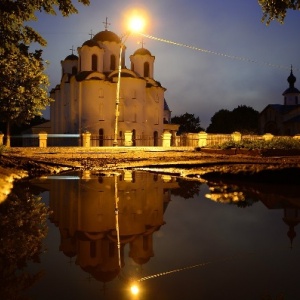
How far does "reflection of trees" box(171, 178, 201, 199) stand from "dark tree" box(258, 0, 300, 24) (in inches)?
274

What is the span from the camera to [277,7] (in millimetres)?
13227

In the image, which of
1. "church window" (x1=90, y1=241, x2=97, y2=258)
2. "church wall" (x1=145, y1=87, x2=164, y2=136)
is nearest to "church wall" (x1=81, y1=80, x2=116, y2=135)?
"church wall" (x1=145, y1=87, x2=164, y2=136)

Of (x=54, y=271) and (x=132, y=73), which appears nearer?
(x=54, y=271)

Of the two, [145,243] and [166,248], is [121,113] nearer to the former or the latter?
[145,243]

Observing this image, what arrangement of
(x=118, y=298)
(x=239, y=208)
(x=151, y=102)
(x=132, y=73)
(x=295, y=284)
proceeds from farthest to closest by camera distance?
(x=151, y=102), (x=132, y=73), (x=239, y=208), (x=295, y=284), (x=118, y=298)

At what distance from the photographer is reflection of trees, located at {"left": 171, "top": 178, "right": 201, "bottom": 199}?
826 centimetres

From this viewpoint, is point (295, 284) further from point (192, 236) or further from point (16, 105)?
point (16, 105)

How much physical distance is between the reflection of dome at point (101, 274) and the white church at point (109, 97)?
140 feet

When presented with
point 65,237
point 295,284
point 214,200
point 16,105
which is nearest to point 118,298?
point 295,284

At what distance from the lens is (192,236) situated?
4.63m

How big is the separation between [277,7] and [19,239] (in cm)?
1202

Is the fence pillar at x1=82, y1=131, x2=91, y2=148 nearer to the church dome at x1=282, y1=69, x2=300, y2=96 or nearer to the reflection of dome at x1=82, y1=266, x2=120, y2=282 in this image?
the reflection of dome at x1=82, y1=266, x2=120, y2=282

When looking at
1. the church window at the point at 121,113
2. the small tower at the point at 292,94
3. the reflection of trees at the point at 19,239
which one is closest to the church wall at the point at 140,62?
the church window at the point at 121,113

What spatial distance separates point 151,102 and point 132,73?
5.53m
